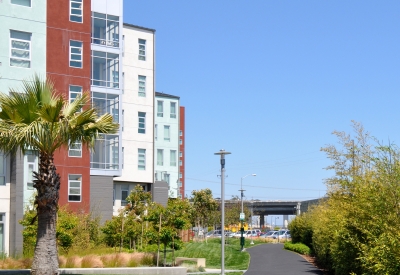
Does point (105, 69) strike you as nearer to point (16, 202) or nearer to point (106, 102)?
point (106, 102)

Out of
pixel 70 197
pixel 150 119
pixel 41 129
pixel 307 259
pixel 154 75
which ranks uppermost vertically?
pixel 154 75

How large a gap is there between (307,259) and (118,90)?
17.8 m

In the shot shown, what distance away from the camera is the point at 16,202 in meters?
33.2

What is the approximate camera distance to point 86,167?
4262cm

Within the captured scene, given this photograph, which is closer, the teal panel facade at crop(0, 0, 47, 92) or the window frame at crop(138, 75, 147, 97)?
the teal panel facade at crop(0, 0, 47, 92)

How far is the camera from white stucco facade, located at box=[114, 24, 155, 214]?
179 feet

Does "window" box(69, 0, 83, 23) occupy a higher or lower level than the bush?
higher

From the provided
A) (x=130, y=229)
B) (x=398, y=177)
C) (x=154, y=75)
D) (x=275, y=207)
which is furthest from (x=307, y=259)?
(x=275, y=207)

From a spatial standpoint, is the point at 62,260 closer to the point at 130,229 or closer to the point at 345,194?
the point at 130,229

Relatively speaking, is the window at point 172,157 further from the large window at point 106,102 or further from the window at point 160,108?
the large window at point 106,102

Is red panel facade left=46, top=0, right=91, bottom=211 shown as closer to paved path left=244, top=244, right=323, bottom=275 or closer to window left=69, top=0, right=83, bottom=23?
window left=69, top=0, right=83, bottom=23

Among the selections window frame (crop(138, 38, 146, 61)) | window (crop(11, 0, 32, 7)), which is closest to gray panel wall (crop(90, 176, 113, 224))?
window (crop(11, 0, 32, 7))

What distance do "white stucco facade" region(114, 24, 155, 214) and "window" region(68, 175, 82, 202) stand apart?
37.4ft

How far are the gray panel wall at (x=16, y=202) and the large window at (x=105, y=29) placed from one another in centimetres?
1600
